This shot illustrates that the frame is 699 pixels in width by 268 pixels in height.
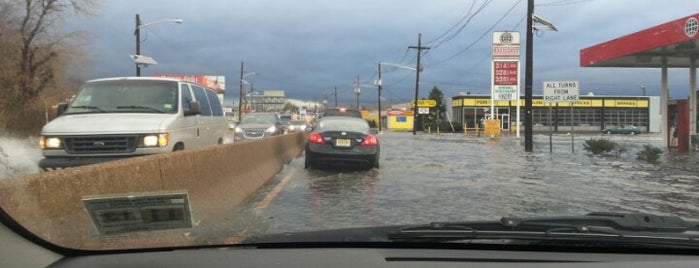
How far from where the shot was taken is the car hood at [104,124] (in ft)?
30.3

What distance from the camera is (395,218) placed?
27.1 ft

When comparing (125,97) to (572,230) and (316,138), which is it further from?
(572,230)

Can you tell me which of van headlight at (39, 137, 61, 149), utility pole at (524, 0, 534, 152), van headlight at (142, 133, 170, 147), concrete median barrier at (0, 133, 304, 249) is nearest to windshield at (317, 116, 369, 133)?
concrete median barrier at (0, 133, 304, 249)

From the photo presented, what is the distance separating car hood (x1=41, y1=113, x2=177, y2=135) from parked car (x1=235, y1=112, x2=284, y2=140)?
49.2 feet

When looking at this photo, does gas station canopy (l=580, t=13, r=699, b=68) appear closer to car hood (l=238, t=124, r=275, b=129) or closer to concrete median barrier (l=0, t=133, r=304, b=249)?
car hood (l=238, t=124, r=275, b=129)

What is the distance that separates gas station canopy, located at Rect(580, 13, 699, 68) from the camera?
21922 mm

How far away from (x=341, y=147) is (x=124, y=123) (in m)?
6.39

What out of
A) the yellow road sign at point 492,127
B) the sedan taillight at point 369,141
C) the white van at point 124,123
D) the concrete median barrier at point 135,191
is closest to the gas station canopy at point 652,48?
the sedan taillight at point 369,141

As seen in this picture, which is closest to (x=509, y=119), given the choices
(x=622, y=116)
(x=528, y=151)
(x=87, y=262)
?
(x=622, y=116)

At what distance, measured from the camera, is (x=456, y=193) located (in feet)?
37.3

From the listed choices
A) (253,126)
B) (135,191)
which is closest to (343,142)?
(135,191)

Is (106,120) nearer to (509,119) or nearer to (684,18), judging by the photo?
(684,18)

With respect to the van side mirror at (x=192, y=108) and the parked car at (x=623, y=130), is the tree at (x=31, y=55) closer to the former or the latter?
the van side mirror at (x=192, y=108)

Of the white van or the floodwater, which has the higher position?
the white van
